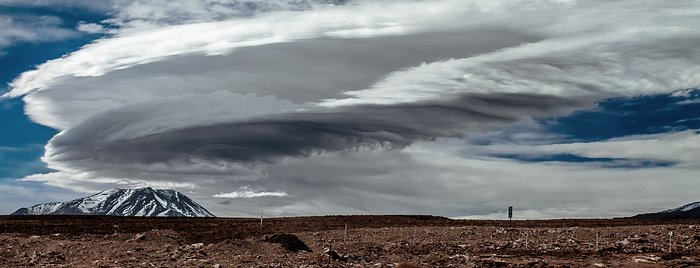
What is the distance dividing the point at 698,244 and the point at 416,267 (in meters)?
23.4

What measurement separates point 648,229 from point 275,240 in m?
29.8

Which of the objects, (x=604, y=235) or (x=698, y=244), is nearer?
(x=698, y=244)

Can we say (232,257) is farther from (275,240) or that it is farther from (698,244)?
(698,244)

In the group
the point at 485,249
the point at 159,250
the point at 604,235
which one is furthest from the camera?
the point at 604,235

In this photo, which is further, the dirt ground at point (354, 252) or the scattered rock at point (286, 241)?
the scattered rock at point (286, 241)

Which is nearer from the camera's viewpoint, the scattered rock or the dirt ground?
the dirt ground

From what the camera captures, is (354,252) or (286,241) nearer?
(354,252)

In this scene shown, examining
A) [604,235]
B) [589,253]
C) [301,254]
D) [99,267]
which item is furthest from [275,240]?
[604,235]

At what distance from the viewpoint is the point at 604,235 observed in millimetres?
50156

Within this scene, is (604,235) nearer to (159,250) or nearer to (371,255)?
(371,255)

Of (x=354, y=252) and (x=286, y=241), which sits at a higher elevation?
(x=286, y=241)

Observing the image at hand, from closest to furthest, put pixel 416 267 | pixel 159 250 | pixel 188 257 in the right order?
pixel 416 267
pixel 188 257
pixel 159 250

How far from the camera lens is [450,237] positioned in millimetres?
50156

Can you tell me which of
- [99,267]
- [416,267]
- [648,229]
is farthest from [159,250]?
[648,229]
